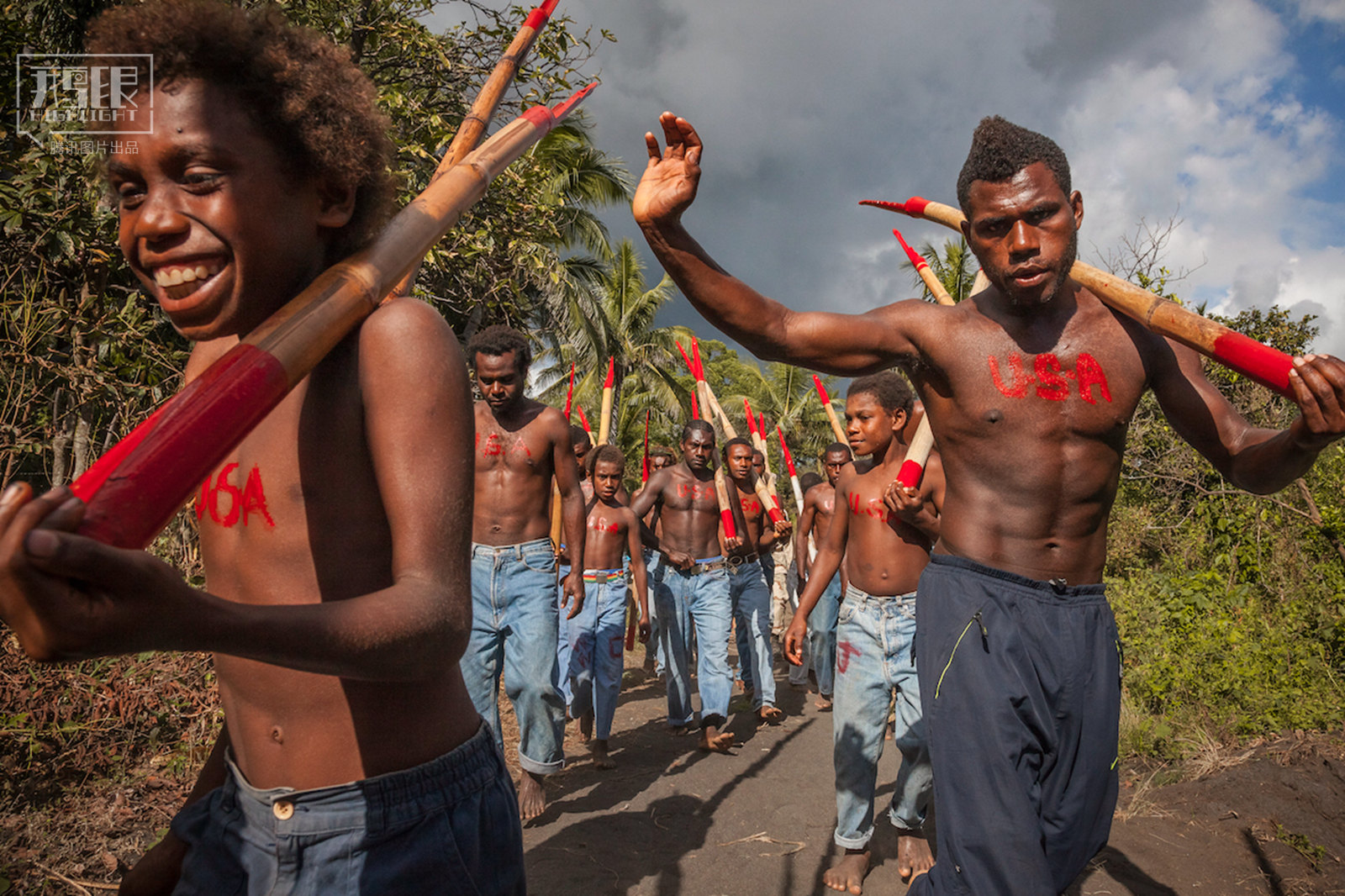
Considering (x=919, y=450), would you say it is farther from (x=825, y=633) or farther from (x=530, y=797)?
(x=825, y=633)

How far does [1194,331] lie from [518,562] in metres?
3.87

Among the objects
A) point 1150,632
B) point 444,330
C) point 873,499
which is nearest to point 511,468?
point 873,499

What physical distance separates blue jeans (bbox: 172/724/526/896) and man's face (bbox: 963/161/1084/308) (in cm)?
208

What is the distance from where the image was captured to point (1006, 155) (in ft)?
8.68

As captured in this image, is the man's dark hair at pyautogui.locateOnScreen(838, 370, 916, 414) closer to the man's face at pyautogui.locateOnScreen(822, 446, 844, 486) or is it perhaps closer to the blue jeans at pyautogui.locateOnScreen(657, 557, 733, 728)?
the blue jeans at pyautogui.locateOnScreen(657, 557, 733, 728)

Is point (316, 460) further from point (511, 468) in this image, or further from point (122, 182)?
point (511, 468)

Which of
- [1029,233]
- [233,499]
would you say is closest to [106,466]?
[233,499]

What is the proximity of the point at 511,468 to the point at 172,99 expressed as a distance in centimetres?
405

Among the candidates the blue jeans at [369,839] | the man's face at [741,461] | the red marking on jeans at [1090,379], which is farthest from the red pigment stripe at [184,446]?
the man's face at [741,461]

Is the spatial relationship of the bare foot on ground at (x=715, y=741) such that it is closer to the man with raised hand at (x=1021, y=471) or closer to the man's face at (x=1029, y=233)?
the man with raised hand at (x=1021, y=471)

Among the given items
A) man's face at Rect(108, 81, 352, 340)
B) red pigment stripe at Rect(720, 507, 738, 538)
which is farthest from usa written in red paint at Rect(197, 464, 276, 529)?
red pigment stripe at Rect(720, 507, 738, 538)

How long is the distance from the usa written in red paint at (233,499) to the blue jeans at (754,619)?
6.70m

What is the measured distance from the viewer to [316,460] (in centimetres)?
141

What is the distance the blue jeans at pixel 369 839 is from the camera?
4.60 ft
